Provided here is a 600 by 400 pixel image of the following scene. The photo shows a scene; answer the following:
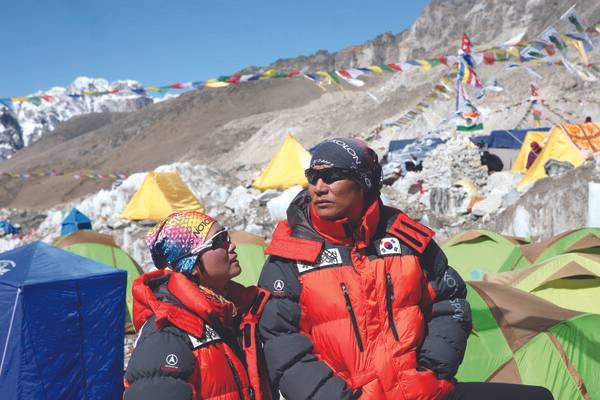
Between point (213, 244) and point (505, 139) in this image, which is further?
point (505, 139)

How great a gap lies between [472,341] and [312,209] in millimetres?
2350

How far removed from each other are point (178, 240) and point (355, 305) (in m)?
0.67

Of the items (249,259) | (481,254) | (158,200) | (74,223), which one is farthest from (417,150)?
(249,259)

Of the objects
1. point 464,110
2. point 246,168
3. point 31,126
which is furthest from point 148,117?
point 31,126

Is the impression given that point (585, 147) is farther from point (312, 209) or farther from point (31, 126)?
point (31, 126)

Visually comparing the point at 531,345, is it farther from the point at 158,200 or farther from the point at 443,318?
the point at 158,200

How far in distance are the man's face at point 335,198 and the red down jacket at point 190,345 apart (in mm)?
374

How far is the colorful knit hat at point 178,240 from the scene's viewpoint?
206cm

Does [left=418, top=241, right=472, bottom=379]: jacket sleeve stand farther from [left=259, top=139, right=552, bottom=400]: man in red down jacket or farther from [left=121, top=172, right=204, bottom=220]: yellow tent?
[left=121, top=172, right=204, bottom=220]: yellow tent

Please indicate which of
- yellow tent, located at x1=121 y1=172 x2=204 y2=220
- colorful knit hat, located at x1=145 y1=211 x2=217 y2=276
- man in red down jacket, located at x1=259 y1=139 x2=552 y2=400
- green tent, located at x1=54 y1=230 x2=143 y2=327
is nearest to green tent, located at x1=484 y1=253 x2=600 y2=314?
man in red down jacket, located at x1=259 y1=139 x2=552 y2=400

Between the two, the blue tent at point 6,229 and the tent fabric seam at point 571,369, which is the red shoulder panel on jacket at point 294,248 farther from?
the blue tent at point 6,229

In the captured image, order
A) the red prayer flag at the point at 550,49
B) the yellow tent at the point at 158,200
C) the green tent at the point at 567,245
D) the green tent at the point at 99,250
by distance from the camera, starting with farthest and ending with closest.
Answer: the yellow tent at the point at 158,200 < the red prayer flag at the point at 550,49 < the green tent at the point at 99,250 < the green tent at the point at 567,245

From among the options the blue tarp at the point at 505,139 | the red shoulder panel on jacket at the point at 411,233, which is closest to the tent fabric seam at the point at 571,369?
the red shoulder panel on jacket at the point at 411,233

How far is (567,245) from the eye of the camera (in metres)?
5.95
